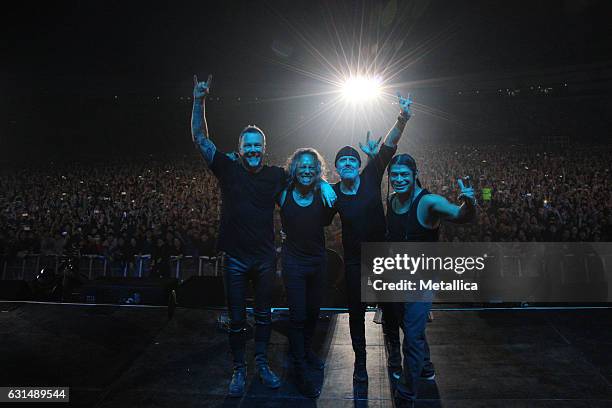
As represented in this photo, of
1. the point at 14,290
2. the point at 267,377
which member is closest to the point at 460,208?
the point at 267,377

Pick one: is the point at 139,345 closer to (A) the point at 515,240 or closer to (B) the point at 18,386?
(B) the point at 18,386

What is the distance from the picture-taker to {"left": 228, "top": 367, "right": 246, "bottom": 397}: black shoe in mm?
3223

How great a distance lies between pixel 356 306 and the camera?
10.8 feet

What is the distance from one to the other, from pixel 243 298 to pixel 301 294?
1.53 feet

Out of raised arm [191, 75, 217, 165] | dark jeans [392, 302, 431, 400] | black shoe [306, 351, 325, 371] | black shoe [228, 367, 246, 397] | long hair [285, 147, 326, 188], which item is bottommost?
black shoe [228, 367, 246, 397]

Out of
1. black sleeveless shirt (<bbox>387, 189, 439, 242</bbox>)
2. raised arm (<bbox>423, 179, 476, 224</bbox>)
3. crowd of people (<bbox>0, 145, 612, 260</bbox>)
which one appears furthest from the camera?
crowd of people (<bbox>0, 145, 612, 260</bbox>)

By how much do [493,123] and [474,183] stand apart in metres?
17.1

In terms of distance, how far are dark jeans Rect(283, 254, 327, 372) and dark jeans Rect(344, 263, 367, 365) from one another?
22 cm

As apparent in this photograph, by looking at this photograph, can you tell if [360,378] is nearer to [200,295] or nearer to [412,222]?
[412,222]

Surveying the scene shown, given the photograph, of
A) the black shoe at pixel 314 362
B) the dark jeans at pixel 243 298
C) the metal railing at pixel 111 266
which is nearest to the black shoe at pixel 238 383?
the dark jeans at pixel 243 298

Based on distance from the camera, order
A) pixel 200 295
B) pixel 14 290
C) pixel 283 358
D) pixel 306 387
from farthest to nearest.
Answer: pixel 14 290
pixel 200 295
pixel 283 358
pixel 306 387

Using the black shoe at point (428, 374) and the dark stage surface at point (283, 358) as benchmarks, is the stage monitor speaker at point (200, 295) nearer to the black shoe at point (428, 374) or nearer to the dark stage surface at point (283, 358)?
the dark stage surface at point (283, 358)

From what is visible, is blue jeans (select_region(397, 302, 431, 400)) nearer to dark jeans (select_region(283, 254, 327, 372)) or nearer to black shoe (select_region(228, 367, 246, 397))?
dark jeans (select_region(283, 254, 327, 372))

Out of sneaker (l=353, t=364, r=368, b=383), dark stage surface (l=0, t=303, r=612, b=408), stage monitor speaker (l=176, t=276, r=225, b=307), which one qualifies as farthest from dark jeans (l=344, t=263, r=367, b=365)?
stage monitor speaker (l=176, t=276, r=225, b=307)
